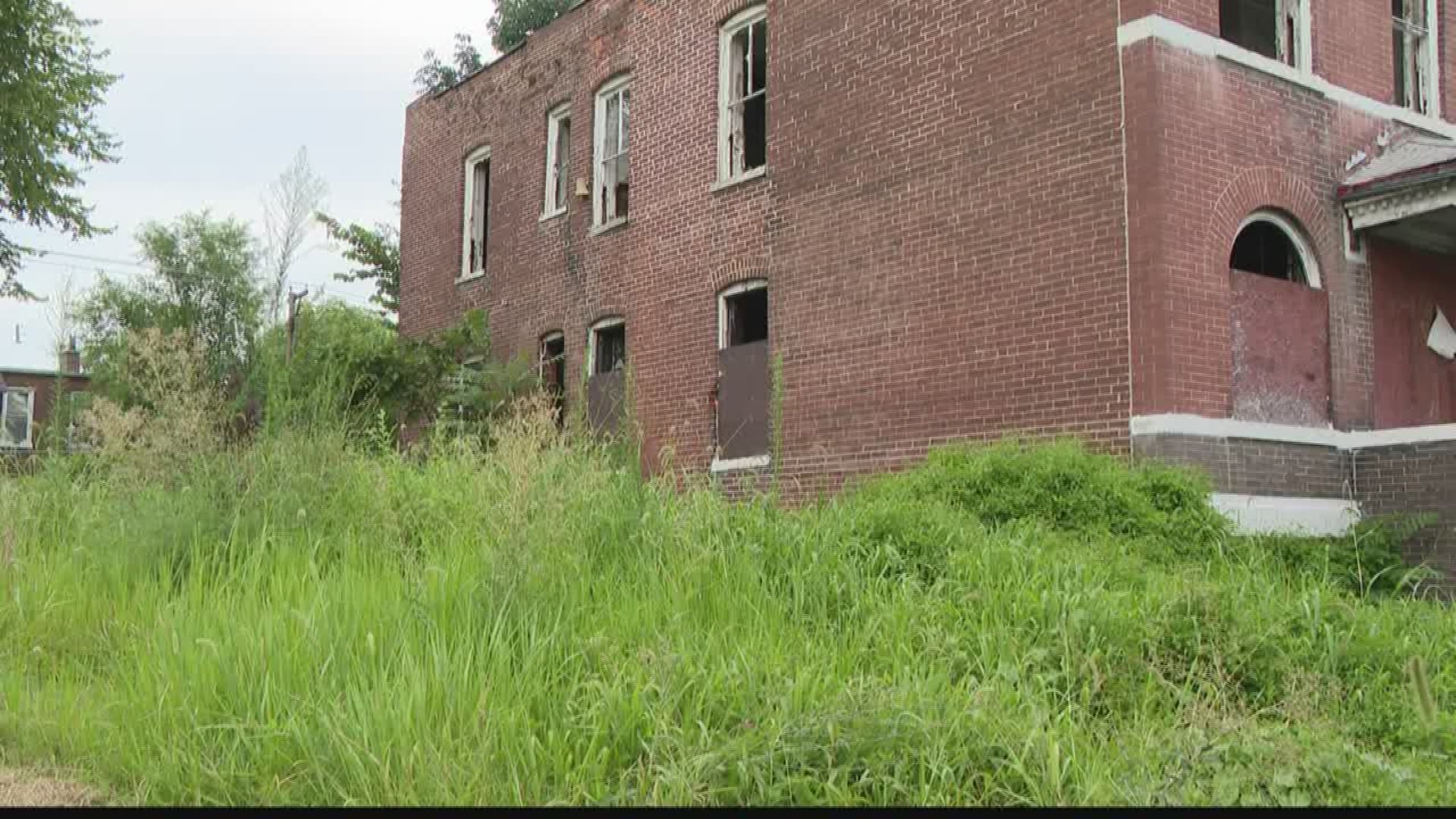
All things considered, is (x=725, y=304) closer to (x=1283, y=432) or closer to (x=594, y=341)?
(x=594, y=341)

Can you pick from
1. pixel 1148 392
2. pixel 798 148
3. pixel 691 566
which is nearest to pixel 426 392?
pixel 798 148

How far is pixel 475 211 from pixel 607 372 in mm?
5273

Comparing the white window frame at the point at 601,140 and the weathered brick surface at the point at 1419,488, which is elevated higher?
the white window frame at the point at 601,140

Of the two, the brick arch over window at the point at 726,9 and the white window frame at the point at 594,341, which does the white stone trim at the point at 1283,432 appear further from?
the white window frame at the point at 594,341

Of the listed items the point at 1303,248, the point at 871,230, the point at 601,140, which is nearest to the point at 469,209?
the point at 601,140

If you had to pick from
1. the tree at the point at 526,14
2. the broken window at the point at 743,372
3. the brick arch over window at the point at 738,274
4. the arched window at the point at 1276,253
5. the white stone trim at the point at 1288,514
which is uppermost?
the tree at the point at 526,14

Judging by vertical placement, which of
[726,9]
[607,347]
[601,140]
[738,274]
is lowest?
[607,347]

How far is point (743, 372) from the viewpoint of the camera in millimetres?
13688

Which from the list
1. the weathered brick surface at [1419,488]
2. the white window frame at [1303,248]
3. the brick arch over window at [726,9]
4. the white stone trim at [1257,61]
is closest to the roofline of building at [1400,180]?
the white window frame at [1303,248]

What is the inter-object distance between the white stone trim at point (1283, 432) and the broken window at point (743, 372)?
4814mm

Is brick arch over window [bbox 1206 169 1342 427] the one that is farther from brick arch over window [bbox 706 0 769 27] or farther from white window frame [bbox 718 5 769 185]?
brick arch over window [bbox 706 0 769 27]

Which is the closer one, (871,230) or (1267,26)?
(1267,26)

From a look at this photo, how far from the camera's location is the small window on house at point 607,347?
53.4ft

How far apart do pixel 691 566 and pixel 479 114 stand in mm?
15948
